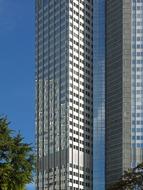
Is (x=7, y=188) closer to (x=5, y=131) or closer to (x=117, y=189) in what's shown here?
(x=5, y=131)

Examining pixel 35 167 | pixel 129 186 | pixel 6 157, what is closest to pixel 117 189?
pixel 129 186

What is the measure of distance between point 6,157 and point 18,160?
0.95m

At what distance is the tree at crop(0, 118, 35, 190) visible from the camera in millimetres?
44688

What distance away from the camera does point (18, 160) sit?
46.3m

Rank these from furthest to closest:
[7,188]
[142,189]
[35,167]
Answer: [142,189] → [35,167] → [7,188]

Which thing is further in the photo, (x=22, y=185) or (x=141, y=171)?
(x=141, y=171)

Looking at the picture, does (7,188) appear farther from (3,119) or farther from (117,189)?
(117,189)

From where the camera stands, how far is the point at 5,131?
46.7 meters

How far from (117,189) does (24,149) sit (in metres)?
10.2

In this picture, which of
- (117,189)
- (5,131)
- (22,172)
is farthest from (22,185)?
(117,189)

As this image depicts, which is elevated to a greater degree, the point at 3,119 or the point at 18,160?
the point at 3,119

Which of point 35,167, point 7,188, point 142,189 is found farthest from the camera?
point 142,189

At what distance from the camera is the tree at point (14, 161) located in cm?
4469

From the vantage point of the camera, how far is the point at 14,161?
151ft
